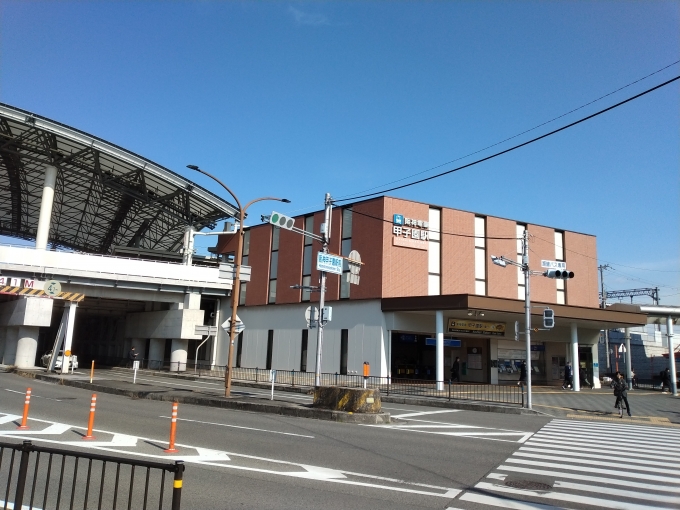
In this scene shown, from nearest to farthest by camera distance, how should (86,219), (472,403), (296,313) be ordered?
(472,403)
(296,313)
(86,219)

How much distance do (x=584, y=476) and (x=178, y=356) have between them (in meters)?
36.8

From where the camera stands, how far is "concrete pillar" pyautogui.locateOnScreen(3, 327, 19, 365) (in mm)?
37562

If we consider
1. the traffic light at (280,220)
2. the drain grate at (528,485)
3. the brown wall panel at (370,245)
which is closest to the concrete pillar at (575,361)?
the brown wall panel at (370,245)

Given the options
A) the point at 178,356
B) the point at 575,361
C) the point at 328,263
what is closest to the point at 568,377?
the point at 575,361

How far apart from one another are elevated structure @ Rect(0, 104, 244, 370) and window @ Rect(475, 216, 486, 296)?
1823 cm

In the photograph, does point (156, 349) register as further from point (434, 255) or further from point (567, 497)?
point (567, 497)

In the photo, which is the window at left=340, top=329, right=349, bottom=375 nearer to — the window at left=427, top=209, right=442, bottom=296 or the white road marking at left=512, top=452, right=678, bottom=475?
the window at left=427, top=209, right=442, bottom=296

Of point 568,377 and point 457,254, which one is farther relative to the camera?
point 457,254

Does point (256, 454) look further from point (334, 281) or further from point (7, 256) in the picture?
point (7, 256)

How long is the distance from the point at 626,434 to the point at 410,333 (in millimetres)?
20201

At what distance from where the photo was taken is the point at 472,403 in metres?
23.4

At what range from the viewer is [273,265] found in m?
42.8

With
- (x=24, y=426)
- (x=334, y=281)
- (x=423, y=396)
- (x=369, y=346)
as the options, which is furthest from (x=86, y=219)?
(x=24, y=426)

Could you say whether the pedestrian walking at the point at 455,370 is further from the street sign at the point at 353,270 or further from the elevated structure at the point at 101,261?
the elevated structure at the point at 101,261
